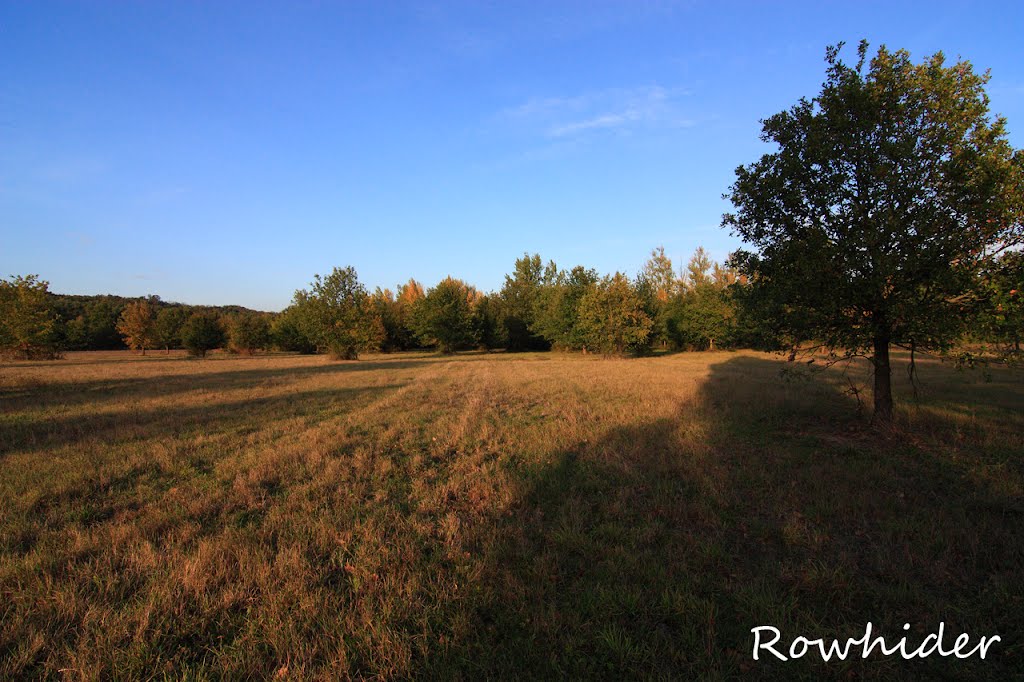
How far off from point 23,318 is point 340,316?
27461 mm

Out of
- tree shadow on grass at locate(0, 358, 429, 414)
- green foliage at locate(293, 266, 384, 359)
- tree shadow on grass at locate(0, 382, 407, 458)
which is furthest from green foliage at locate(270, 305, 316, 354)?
tree shadow on grass at locate(0, 382, 407, 458)

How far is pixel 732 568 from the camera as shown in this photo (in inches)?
173

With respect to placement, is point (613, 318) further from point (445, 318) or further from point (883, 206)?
point (883, 206)

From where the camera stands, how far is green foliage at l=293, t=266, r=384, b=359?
156 feet

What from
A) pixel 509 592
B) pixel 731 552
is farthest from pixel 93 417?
pixel 731 552

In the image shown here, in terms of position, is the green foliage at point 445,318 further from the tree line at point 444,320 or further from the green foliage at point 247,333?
the green foliage at point 247,333

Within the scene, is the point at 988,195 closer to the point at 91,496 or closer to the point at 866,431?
the point at 866,431

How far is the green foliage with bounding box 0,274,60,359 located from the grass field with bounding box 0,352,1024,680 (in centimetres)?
1717

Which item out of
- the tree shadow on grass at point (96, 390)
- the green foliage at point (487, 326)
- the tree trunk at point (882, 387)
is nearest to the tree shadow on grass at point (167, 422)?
the tree shadow on grass at point (96, 390)

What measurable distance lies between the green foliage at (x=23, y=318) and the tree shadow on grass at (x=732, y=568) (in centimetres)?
2859

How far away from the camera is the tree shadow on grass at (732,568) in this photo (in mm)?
3215

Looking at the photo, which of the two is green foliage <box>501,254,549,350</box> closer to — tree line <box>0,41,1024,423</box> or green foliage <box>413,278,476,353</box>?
green foliage <box>413,278,476,353</box>

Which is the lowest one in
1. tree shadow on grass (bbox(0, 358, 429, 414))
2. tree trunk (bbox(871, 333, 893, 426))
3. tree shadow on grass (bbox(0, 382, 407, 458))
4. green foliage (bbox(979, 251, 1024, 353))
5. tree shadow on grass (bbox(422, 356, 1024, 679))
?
tree shadow on grass (bbox(422, 356, 1024, 679))

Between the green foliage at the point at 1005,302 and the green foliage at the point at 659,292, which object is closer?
the green foliage at the point at 1005,302
